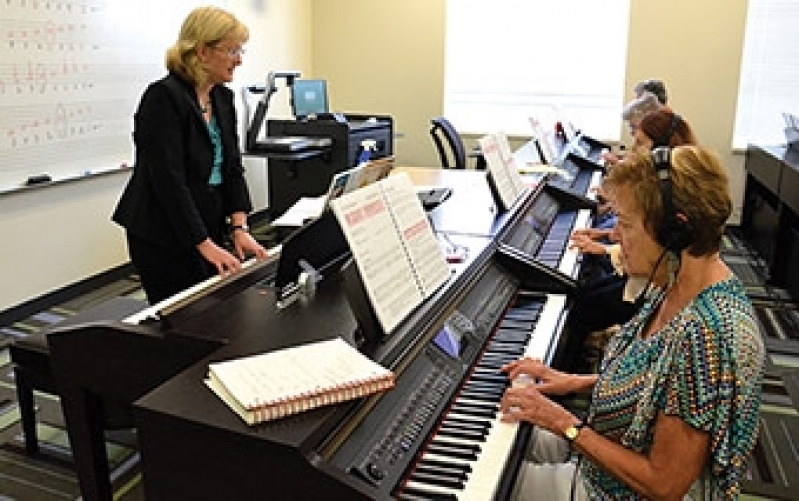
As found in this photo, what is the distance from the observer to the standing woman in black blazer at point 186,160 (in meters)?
2.19

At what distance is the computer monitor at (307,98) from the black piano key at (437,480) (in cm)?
422

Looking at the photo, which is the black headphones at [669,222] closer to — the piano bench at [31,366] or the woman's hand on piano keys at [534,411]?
the woman's hand on piano keys at [534,411]

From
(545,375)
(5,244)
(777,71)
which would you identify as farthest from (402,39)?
(545,375)

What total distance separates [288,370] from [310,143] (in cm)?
388

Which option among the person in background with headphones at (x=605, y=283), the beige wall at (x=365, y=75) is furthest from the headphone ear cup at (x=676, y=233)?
the beige wall at (x=365, y=75)

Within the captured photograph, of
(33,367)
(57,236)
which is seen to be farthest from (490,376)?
(57,236)

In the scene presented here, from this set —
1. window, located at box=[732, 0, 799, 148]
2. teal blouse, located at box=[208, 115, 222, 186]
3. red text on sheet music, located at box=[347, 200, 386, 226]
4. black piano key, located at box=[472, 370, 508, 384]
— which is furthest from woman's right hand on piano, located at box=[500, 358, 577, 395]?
window, located at box=[732, 0, 799, 148]

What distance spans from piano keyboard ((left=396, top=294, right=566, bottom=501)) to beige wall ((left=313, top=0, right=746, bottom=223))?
4195 millimetres

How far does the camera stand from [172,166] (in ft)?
7.18

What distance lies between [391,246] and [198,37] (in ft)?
3.74

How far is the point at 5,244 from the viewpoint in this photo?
11.7ft

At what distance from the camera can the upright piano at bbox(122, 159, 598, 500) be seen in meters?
1.06

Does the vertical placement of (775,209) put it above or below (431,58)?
below

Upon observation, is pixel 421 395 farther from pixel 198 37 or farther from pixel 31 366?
Result: pixel 31 366
